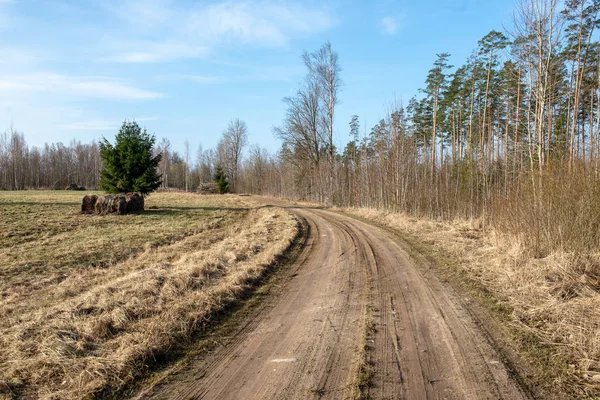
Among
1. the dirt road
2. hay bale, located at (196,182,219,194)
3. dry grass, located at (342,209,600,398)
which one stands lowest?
the dirt road

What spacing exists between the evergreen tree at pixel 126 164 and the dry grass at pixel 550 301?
22.3m

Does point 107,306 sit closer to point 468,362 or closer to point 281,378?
point 281,378

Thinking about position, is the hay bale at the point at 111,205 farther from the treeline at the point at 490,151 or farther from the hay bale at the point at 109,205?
the treeline at the point at 490,151

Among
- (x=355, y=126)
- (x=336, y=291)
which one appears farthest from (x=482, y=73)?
(x=336, y=291)

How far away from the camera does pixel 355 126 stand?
127 ft

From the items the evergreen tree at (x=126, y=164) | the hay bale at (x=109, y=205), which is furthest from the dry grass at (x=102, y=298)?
the evergreen tree at (x=126, y=164)

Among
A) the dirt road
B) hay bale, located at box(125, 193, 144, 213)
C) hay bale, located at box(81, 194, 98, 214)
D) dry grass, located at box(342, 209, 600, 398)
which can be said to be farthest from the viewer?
hay bale, located at box(125, 193, 144, 213)

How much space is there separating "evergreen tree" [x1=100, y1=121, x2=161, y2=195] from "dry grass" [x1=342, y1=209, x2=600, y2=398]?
22270 millimetres

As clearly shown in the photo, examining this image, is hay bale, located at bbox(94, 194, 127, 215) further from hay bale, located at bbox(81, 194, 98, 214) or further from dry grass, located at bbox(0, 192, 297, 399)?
dry grass, located at bbox(0, 192, 297, 399)

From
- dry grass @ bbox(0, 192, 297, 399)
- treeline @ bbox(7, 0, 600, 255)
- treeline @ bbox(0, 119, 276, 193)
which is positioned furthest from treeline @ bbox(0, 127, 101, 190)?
dry grass @ bbox(0, 192, 297, 399)

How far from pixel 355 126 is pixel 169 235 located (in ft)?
93.5

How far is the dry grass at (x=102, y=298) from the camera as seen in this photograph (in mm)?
3480

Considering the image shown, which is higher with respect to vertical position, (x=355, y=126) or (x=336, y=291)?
(x=355, y=126)

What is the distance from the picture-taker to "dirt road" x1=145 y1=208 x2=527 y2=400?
3186mm
